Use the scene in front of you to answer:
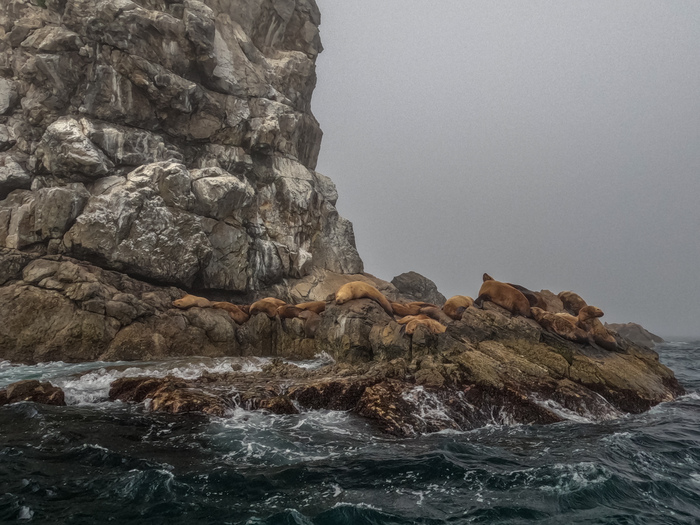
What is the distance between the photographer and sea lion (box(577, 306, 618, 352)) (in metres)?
17.2

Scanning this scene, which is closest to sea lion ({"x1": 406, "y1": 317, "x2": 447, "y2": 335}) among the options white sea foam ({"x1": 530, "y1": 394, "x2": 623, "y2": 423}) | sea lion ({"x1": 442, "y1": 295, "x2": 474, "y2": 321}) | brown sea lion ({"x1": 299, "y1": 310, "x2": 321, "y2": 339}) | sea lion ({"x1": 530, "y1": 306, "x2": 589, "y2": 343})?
sea lion ({"x1": 442, "y1": 295, "x2": 474, "y2": 321})

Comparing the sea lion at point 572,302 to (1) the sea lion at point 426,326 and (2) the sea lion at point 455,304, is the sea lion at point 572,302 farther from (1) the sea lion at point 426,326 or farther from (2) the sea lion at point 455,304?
(1) the sea lion at point 426,326

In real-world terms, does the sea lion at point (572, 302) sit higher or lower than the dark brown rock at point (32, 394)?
higher

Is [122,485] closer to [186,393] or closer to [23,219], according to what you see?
[186,393]

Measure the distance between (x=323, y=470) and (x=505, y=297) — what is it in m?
12.9

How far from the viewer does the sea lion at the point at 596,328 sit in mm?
17203

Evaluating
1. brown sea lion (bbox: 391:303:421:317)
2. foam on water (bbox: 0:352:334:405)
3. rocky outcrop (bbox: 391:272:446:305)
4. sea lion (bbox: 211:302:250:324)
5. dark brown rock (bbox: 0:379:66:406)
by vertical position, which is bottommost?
dark brown rock (bbox: 0:379:66:406)

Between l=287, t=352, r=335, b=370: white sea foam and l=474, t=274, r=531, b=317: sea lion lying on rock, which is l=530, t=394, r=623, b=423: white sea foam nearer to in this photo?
l=474, t=274, r=531, b=317: sea lion lying on rock

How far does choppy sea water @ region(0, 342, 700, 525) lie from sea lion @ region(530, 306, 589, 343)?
5.32 metres

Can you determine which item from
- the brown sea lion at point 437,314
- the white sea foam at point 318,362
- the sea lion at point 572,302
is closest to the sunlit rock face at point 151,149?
Result: the white sea foam at point 318,362

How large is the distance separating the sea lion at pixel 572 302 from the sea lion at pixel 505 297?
605cm

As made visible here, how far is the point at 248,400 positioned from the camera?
11.9m

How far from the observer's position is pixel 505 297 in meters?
18.2

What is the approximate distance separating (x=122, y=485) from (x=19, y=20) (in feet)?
123
